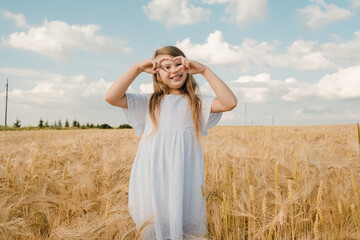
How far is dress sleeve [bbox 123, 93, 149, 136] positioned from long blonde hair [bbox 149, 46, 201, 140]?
60 mm

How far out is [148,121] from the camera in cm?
194

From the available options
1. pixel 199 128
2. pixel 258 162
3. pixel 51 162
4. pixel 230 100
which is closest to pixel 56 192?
pixel 51 162

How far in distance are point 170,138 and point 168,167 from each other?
0.19m

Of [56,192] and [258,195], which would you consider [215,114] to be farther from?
[56,192]

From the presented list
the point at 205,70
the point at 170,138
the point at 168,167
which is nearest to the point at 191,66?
the point at 205,70

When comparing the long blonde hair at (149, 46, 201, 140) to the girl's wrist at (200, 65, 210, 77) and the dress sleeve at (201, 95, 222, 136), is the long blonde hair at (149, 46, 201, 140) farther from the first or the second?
the girl's wrist at (200, 65, 210, 77)

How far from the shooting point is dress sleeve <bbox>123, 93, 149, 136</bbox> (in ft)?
6.28

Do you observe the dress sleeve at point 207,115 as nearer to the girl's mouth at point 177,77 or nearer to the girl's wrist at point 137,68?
the girl's mouth at point 177,77

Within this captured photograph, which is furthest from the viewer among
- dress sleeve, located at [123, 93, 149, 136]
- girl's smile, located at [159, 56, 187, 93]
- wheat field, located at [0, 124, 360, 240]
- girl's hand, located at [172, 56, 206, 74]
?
dress sleeve, located at [123, 93, 149, 136]

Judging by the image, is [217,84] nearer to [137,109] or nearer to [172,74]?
[172,74]

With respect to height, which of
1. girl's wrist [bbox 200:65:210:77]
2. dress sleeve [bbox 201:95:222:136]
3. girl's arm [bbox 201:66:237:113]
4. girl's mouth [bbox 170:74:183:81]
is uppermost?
girl's wrist [bbox 200:65:210:77]

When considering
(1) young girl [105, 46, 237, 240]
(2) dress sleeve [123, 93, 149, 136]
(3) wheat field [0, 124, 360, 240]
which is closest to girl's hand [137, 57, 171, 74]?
(1) young girl [105, 46, 237, 240]

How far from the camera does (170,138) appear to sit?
1.84m

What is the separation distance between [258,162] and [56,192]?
6.08 ft
